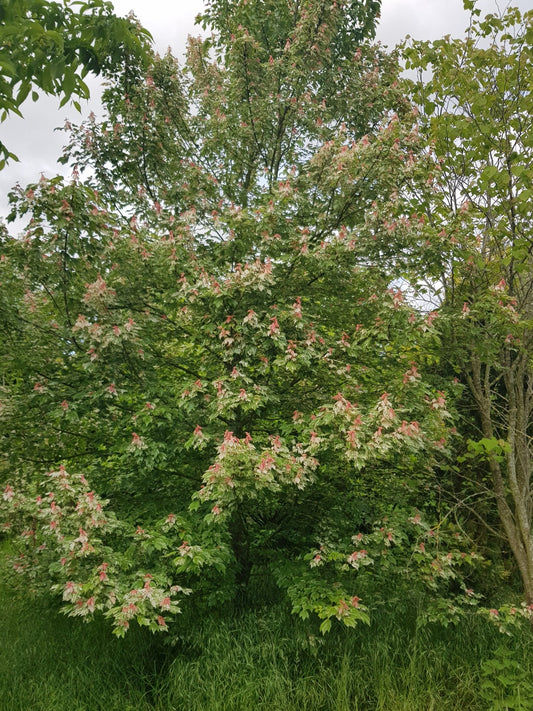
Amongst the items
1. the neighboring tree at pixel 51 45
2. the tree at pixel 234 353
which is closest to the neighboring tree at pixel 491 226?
the tree at pixel 234 353

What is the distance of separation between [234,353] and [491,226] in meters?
2.89

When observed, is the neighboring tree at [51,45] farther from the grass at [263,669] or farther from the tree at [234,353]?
the grass at [263,669]

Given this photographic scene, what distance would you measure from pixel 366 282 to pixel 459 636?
383 centimetres

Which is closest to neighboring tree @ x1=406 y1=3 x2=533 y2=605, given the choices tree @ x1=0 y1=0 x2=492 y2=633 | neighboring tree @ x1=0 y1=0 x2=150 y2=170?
tree @ x1=0 y1=0 x2=492 y2=633

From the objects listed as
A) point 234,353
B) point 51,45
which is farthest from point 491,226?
point 51,45

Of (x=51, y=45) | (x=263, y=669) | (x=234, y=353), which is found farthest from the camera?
(x=234, y=353)

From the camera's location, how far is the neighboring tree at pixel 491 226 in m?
4.11

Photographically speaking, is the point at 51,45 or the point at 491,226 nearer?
the point at 51,45

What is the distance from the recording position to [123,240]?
178 inches

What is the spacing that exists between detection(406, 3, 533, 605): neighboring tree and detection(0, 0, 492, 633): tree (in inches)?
16.4

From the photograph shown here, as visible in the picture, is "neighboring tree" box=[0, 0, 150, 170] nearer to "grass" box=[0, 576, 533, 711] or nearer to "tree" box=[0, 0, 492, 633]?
"tree" box=[0, 0, 492, 633]

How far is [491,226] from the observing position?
4668 mm

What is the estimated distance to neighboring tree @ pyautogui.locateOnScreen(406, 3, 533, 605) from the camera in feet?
13.5

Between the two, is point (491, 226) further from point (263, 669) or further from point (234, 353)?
point (263, 669)
